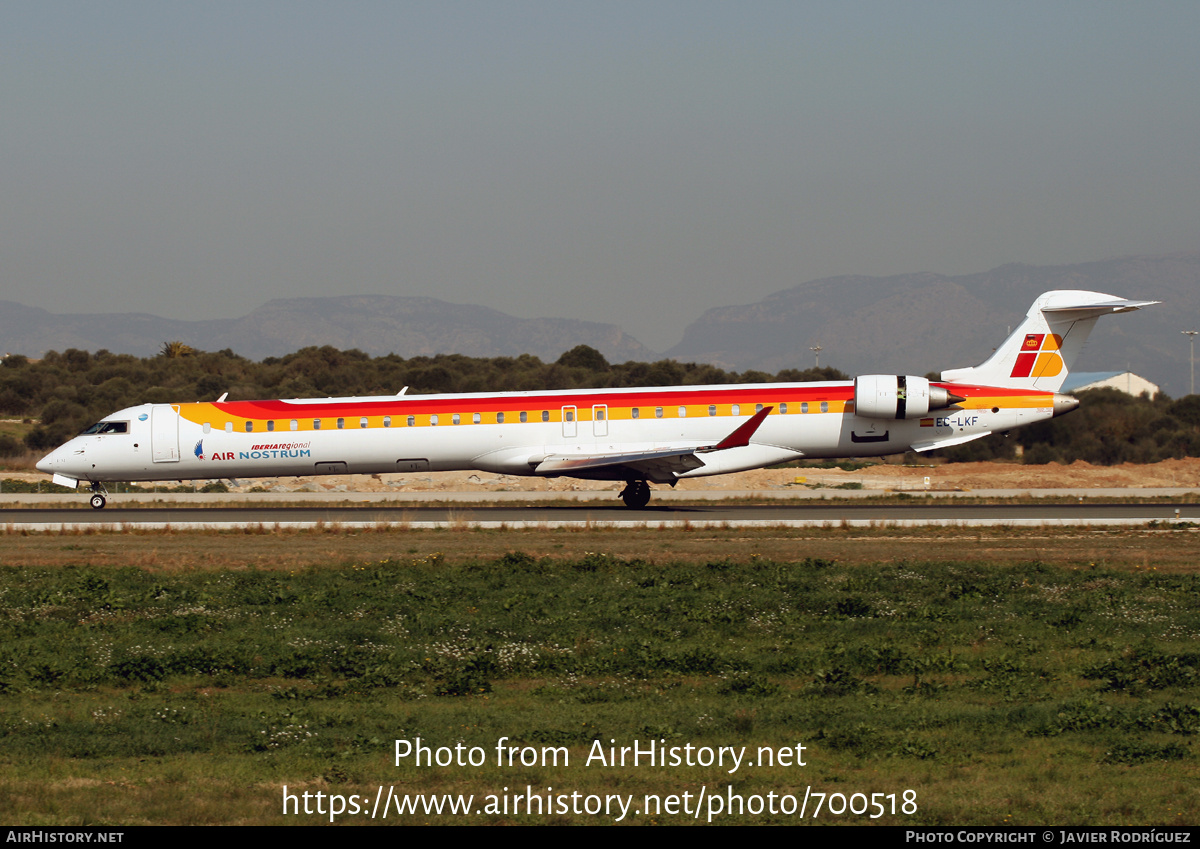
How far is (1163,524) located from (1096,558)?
732cm

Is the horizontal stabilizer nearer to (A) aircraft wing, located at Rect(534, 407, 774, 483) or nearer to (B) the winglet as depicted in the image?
(A) aircraft wing, located at Rect(534, 407, 774, 483)

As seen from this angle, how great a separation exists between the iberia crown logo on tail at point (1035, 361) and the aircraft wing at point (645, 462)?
774 cm

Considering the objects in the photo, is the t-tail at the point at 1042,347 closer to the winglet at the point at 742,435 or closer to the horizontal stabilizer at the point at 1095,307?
the horizontal stabilizer at the point at 1095,307

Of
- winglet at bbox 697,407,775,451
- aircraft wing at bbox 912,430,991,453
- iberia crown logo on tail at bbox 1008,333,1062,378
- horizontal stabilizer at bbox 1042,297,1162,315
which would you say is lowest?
aircraft wing at bbox 912,430,991,453

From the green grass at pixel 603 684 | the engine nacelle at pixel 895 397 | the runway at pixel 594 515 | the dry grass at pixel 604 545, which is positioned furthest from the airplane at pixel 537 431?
the green grass at pixel 603 684

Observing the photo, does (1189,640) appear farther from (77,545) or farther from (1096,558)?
(77,545)

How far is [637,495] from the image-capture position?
3222 cm

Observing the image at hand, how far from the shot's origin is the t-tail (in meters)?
33.1

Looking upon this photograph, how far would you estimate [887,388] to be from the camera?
31.3 m

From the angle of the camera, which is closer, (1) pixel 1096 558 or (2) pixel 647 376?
(1) pixel 1096 558

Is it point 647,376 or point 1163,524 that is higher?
point 647,376

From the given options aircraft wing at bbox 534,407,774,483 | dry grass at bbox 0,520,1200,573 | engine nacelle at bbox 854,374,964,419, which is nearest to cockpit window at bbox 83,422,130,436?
dry grass at bbox 0,520,1200,573

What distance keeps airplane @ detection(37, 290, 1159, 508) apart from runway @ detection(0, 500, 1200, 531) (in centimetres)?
122
